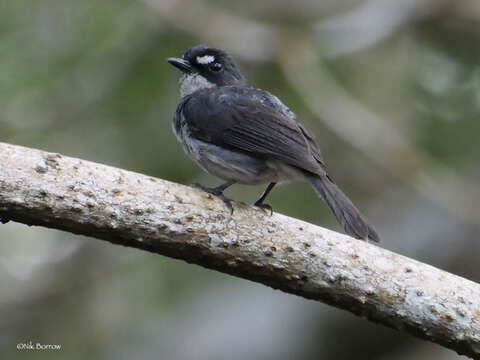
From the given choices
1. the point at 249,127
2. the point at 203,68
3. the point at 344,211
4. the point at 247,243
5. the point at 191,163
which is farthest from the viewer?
the point at 191,163

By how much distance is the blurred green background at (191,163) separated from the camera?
245 inches

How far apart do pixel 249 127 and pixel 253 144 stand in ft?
0.49

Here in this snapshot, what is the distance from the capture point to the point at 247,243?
11.1 ft

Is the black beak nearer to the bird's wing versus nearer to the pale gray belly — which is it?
the bird's wing

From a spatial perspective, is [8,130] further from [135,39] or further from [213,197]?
[213,197]

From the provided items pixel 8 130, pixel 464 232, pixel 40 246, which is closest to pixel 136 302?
pixel 40 246

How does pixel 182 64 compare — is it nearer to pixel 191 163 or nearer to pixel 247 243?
pixel 191 163

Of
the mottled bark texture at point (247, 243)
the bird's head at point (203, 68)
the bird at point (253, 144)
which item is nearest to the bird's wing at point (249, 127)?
the bird at point (253, 144)

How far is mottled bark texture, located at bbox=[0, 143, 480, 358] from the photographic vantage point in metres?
3.17

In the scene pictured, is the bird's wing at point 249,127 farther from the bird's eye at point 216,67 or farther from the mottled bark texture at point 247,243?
the mottled bark texture at point 247,243

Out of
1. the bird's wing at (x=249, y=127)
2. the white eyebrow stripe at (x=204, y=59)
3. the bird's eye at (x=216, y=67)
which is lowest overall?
the bird's wing at (x=249, y=127)

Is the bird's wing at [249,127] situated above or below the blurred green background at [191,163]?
above

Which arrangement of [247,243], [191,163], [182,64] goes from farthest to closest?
1. [191,163]
2. [182,64]
3. [247,243]

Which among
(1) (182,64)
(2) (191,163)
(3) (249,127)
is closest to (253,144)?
(3) (249,127)
